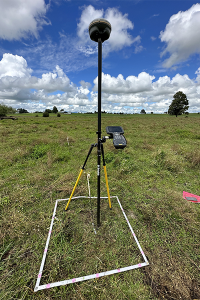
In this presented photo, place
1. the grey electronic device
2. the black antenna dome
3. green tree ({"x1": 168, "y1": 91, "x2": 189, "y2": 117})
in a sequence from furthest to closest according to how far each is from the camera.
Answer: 1. green tree ({"x1": 168, "y1": 91, "x2": 189, "y2": 117})
2. the grey electronic device
3. the black antenna dome

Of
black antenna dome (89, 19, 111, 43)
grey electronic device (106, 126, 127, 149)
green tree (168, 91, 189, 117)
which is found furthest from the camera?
green tree (168, 91, 189, 117)

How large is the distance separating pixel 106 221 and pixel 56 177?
2708mm

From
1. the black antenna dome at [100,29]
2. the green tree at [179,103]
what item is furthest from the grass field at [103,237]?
the green tree at [179,103]

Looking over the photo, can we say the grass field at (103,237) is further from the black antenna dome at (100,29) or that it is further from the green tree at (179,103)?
the green tree at (179,103)

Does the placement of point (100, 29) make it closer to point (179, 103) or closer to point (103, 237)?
point (103, 237)

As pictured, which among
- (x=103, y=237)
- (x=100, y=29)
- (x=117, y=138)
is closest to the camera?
(x=100, y=29)

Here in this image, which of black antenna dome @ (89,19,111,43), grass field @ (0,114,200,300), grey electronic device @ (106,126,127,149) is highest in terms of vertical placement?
black antenna dome @ (89,19,111,43)

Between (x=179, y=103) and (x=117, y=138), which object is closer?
(x=117, y=138)

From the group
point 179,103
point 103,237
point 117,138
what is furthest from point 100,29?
point 179,103

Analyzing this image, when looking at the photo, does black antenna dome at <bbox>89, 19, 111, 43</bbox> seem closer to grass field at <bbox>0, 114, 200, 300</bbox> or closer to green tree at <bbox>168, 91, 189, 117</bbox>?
grass field at <bbox>0, 114, 200, 300</bbox>

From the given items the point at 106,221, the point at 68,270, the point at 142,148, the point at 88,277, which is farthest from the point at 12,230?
the point at 142,148

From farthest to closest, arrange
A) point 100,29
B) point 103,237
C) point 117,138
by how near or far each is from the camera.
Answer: point 103,237
point 117,138
point 100,29

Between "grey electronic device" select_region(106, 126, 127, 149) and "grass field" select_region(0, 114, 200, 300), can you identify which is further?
"grey electronic device" select_region(106, 126, 127, 149)

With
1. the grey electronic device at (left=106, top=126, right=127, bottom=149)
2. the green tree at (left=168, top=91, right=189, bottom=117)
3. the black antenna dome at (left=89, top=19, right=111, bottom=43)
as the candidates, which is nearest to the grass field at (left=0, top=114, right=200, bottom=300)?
the grey electronic device at (left=106, top=126, right=127, bottom=149)
